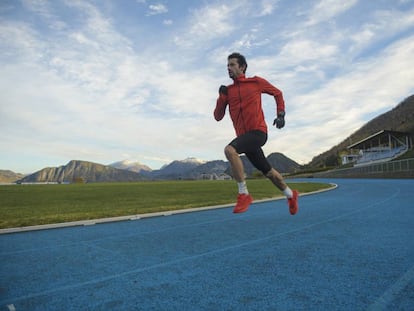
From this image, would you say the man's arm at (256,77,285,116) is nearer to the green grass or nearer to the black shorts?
the black shorts

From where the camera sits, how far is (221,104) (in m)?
4.65

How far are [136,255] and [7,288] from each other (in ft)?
5.52

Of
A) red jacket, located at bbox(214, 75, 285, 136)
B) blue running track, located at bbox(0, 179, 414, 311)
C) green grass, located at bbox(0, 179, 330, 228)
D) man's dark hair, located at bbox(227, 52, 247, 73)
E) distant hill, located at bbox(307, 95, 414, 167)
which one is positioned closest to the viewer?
blue running track, located at bbox(0, 179, 414, 311)

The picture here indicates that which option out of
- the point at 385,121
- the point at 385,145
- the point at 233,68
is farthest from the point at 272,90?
the point at 385,121

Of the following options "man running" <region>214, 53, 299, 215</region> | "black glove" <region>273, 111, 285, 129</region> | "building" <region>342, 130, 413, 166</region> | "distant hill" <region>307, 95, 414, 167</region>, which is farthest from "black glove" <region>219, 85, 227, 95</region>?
"distant hill" <region>307, 95, 414, 167</region>

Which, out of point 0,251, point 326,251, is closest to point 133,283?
point 326,251

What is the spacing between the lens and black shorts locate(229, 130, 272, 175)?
4.22 meters

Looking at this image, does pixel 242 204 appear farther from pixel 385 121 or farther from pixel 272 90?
pixel 385 121

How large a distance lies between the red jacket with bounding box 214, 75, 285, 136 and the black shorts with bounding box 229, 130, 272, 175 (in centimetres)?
12

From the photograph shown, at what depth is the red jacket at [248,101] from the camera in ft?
14.4

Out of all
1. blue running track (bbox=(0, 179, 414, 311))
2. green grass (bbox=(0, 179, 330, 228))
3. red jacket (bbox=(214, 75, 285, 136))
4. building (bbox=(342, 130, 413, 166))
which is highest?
building (bbox=(342, 130, 413, 166))

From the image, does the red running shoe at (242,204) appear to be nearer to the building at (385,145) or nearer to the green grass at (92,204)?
the green grass at (92,204)

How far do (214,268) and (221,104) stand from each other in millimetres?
2326

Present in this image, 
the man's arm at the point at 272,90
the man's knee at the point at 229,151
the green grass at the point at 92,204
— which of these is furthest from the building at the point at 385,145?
the man's knee at the point at 229,151
